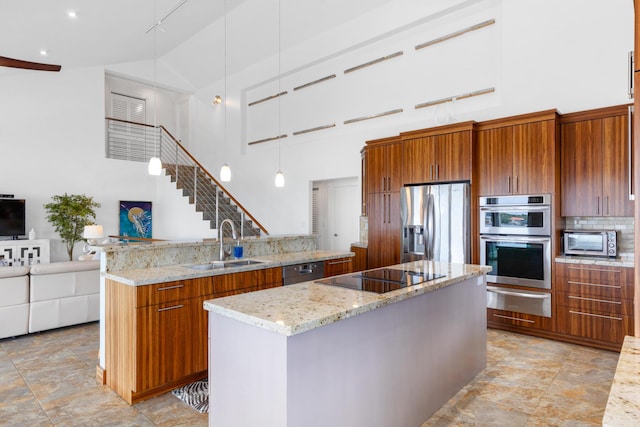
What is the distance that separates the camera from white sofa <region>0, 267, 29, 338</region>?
4.18m

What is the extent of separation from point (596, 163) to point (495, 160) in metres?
1.02

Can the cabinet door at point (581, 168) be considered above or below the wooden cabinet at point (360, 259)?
above

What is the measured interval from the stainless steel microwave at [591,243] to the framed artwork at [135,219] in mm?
8923

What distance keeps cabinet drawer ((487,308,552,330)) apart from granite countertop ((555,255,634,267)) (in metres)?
0.69

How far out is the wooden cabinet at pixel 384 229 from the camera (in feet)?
18.4

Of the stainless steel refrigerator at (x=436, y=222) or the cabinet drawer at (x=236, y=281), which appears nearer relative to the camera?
the cabinet drawer at (x=236, y=281)

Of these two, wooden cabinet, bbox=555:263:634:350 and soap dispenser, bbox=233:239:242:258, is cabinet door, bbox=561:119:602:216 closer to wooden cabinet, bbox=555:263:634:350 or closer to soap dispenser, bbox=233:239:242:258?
wooden cabinet, bbox=555:263:634:350

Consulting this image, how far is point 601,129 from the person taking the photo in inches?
164

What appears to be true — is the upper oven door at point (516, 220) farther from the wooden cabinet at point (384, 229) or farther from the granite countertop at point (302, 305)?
the granite countertop at point (302, 305)

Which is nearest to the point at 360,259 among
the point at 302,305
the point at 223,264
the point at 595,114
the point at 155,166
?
the point at 223,264

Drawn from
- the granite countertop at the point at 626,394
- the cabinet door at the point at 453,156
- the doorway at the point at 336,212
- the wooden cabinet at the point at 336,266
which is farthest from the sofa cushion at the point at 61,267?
the granite countertop at the point at 626,394

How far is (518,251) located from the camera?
445cm

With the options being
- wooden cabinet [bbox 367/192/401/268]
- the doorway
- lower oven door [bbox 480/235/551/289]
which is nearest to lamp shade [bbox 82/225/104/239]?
the doorway

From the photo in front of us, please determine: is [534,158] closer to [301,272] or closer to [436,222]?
[436,222]
